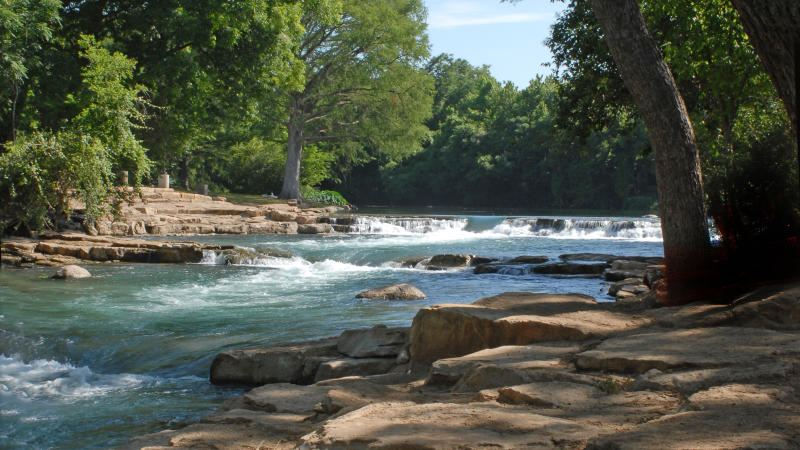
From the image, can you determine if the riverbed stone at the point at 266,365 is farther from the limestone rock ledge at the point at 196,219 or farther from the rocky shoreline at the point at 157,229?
the limestone rock ledge at the point at 196,219

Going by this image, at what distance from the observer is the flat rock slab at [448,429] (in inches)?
106

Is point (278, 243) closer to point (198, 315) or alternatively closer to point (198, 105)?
point (198, 105)

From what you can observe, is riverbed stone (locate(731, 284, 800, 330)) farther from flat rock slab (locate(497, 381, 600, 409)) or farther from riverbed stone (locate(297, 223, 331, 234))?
riverbed stone (locate(297, 223, 331, 234))

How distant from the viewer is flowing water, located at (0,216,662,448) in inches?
223

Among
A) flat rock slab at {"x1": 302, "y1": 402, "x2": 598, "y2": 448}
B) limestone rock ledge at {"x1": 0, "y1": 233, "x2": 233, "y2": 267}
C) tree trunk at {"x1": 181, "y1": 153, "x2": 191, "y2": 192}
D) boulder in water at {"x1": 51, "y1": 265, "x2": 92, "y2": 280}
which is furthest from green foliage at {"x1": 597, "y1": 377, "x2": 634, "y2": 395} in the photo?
tree trunk at {"x1": 181, "y1": 153, "x2": 191, "y2": 192}

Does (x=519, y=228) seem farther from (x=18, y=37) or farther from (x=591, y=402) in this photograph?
(x=591, y=402)

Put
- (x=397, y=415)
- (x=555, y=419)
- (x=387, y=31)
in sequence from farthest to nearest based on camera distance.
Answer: (x=387, y=31), (x=397, y=415), (x=555, y=419)

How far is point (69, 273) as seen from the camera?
13.4 meters

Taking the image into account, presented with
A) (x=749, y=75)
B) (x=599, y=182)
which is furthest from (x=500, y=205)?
(x=749, y=75)

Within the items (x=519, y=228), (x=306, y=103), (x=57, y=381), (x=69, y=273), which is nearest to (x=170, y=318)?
(x=57, y=381)

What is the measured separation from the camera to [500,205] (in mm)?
54062

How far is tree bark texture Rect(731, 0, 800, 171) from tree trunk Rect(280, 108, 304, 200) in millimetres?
32377

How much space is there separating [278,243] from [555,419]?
18.4 metres

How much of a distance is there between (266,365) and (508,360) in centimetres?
281
